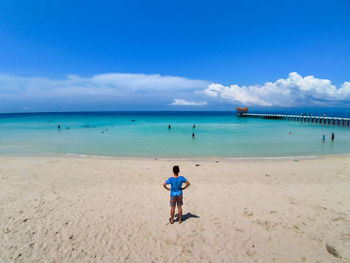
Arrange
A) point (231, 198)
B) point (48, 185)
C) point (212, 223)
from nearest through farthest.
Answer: point (212, 223)
point (231, 198)
point (48, 185)

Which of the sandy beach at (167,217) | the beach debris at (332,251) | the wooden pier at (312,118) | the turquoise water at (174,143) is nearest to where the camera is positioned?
the beach debris at (332,251)

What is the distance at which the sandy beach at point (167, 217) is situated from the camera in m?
4.81

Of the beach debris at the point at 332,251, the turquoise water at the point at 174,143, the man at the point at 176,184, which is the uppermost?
the man at the point at 176,184

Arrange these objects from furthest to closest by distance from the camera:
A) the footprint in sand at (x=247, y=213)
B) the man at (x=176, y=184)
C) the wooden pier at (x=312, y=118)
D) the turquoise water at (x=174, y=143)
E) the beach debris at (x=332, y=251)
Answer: the wooden pier at (x=312, y=118) → the turquoise water at (x=174, y=143) → the footprint in sand at (x=247, y=213) → the man at (x=176, y=184) → the beach debris at (x=332, y=251)

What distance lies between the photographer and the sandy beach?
481cm

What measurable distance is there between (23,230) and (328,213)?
9.50m

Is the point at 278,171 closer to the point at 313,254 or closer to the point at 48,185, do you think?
the point at 313,254

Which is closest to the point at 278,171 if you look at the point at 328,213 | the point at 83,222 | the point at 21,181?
the point at 328,213

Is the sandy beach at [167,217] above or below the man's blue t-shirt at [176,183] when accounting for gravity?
below

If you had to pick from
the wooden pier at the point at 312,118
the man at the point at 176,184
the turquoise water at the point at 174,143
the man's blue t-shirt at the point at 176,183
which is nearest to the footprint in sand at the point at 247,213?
the man at the point at 176,184

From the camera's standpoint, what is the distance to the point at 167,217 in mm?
6422

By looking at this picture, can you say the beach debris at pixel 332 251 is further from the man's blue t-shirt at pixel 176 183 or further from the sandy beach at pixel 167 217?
the man's blue t-shirt at pixel 176 183

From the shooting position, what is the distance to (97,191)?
879 centimetres

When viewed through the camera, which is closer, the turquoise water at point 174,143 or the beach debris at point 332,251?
the beach debris at point 332,251
